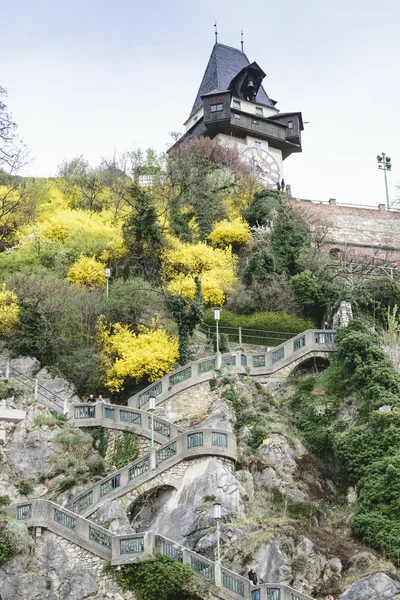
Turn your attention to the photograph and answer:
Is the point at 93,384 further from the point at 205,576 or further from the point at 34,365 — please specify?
the point at 205,576

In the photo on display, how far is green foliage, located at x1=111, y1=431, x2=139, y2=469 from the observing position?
1390 inches

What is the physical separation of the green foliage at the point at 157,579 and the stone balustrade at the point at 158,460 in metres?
3.72

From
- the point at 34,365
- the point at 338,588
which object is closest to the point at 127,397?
the point at 34,365

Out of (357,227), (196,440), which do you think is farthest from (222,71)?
(196,440)

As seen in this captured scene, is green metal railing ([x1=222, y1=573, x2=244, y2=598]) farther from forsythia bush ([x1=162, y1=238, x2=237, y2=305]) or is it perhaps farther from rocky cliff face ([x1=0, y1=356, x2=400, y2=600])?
forsythia bush ([x1=162, y1=238, x2=237, y2=305])

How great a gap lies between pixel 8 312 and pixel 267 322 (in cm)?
1242

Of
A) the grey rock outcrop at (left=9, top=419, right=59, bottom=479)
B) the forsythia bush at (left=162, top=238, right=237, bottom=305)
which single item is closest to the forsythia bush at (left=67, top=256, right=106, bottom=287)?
the forsythia bush at (left=162, top=238, right=237, bottom=305)

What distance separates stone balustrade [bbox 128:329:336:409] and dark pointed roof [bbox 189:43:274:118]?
116 feet

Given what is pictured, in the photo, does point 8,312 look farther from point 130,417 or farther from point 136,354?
point 130,417

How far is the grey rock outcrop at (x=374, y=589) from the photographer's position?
2827cm

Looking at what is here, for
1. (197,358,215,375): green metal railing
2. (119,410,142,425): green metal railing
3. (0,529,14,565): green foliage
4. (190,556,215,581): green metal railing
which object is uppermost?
(197,358,215,375): green metal railing

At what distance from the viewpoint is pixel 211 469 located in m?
32.3

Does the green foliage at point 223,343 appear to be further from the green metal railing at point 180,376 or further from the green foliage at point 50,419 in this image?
the green foliage at point 50,419

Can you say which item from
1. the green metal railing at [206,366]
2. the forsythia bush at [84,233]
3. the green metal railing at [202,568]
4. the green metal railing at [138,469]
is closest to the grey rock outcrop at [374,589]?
the green metal railing at [202,568]
